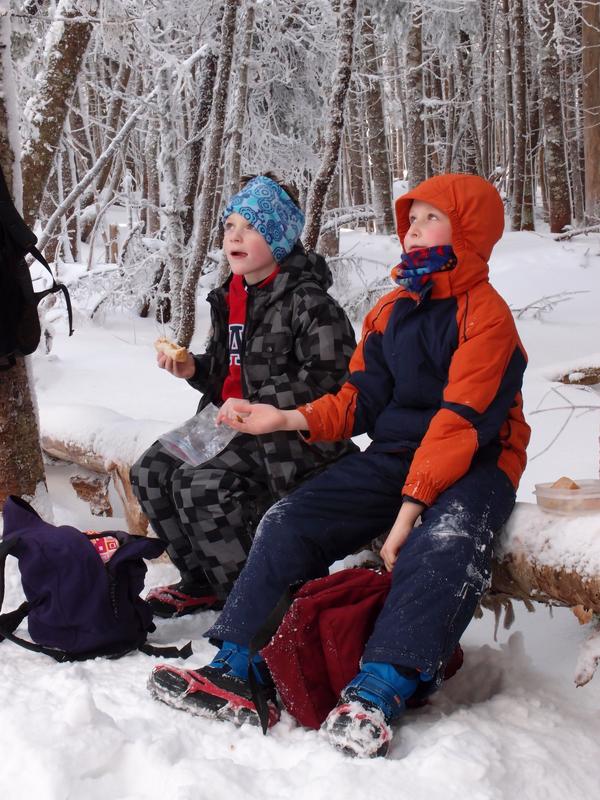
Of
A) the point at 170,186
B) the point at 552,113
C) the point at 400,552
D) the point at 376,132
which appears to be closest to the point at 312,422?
the point at 400,552

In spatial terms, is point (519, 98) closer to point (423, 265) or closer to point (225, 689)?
point (423, 265)

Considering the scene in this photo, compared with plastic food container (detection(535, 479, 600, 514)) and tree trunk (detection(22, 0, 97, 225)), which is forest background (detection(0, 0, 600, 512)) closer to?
tree trunk (detection(22, 0, 97, 225))

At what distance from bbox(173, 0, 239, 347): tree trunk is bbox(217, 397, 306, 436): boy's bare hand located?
403cm

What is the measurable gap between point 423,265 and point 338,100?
154 inches

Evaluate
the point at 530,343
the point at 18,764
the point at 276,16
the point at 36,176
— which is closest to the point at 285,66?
the point at 276,16

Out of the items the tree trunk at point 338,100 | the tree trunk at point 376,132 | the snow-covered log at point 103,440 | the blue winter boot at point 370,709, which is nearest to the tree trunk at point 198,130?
the tree trunk at point 338,100

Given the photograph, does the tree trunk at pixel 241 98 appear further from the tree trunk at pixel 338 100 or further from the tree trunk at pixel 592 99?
the tree trunk at pixel 592 99

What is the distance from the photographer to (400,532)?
227cm

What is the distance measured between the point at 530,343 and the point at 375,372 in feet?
18.1

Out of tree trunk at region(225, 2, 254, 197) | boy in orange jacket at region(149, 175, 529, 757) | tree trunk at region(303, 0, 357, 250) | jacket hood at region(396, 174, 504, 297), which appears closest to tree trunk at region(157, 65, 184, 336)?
tree trunk at region(225, 2, 254, 197)

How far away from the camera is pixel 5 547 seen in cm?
262

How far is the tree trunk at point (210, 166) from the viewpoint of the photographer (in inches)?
245

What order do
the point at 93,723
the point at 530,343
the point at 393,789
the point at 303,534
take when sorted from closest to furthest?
the point at 393,789
the point at 93,723
the point at 303,534
the point at 530,343

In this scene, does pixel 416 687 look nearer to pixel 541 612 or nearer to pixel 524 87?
pixel 541 612
